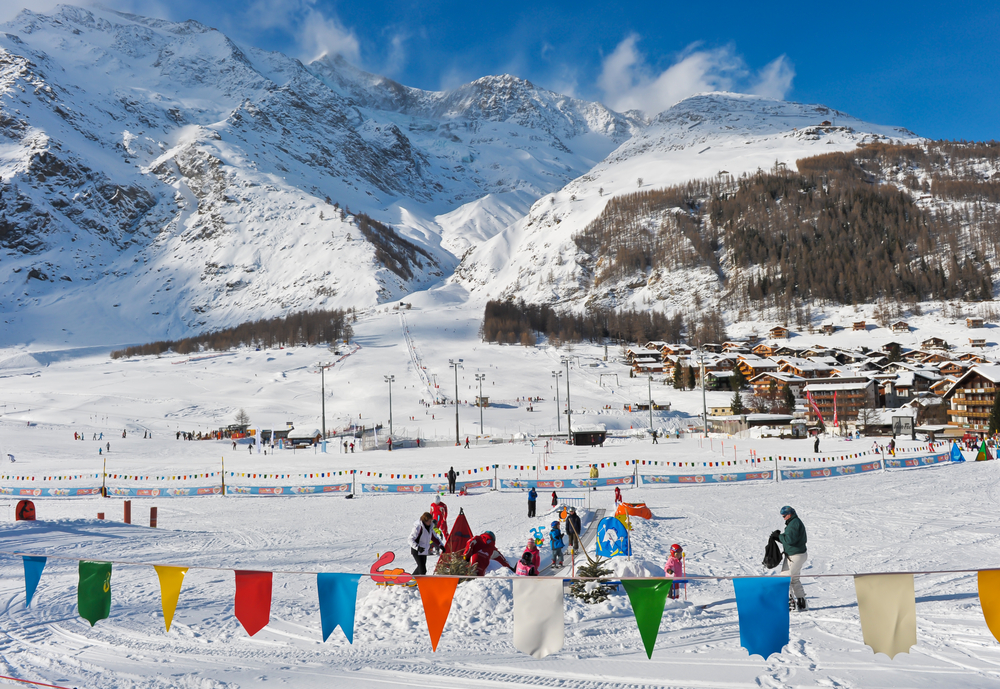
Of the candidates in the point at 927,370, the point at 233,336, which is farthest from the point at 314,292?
the point at 927,370

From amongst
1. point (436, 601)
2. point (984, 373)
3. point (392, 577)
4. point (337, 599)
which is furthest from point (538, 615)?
point (984, 373)

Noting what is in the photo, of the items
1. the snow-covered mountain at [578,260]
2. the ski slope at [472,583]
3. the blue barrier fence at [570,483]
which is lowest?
the blue barrier fence at [570,483]

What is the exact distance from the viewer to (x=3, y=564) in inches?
490

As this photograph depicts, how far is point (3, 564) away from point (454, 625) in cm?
1009

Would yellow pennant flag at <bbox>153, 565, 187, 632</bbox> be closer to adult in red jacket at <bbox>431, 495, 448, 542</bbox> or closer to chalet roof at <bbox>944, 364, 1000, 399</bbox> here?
adult in red jacket at <bbox>431, 495, 448, 542</bbox>

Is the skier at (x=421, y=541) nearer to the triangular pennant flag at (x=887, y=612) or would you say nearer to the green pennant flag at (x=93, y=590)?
the green pennant flag at (x=93, y=590)

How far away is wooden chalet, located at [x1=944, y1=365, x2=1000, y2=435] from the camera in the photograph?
52.7m

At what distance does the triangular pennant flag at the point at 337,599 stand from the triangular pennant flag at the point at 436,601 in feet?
2.62

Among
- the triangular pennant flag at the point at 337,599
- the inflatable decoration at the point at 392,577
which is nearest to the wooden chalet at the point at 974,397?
the inflatable decoration at the point at 392,577

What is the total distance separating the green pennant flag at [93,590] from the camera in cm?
780

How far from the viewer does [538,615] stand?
254 inches

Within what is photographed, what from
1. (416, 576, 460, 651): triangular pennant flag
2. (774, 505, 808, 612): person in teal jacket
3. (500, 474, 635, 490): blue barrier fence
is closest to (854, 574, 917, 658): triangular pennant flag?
(774, 505, 808, 612): person in teal jacket

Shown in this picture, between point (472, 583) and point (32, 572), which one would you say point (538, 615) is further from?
point (32, 572)

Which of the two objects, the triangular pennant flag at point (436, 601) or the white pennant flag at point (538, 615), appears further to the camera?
the triangular pennant flag at point (436, 601)
